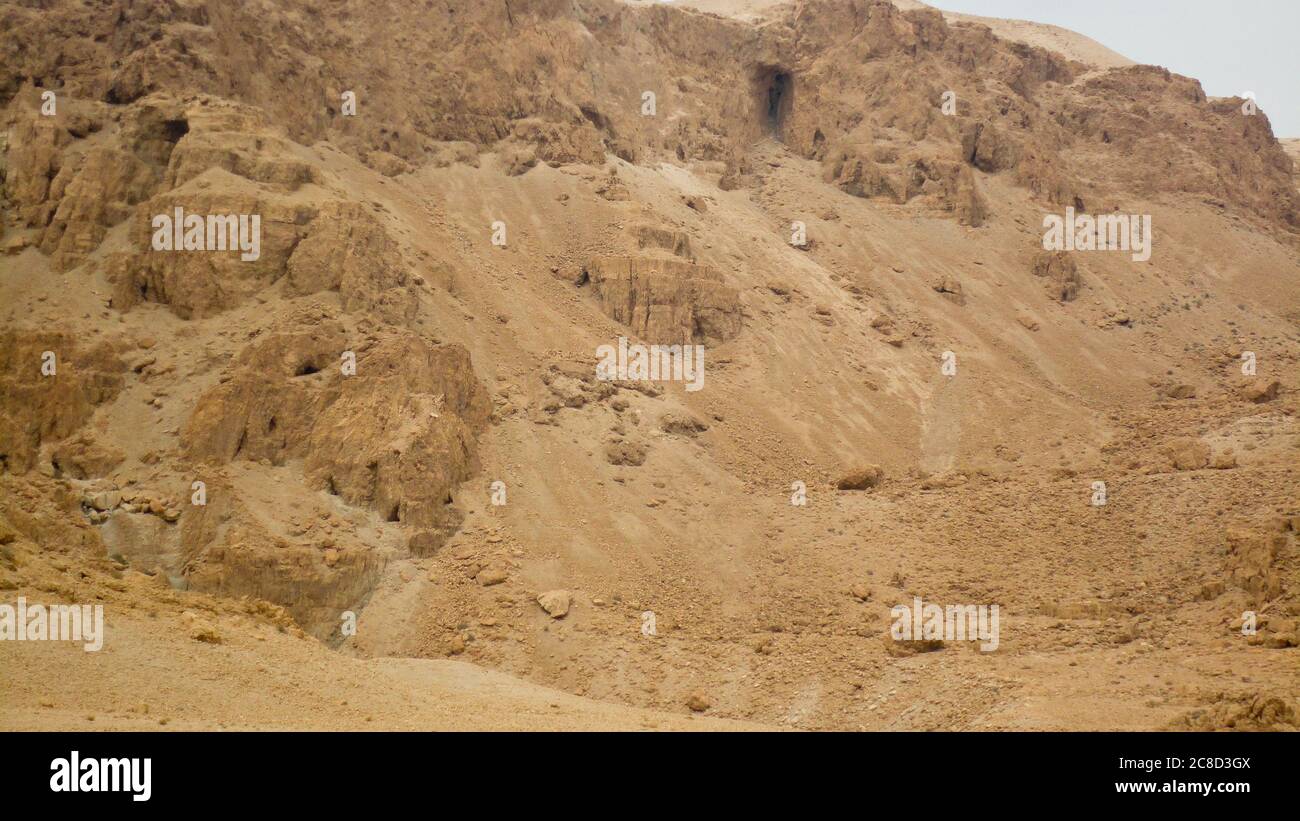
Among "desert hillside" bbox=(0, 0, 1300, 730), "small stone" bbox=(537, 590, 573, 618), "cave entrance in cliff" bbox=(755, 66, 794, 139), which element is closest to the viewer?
"desert hillside" bbox=(0, 0, 1300, 730)

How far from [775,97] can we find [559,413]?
1041 inches

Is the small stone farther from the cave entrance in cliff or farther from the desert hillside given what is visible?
the cave entrance in cliff

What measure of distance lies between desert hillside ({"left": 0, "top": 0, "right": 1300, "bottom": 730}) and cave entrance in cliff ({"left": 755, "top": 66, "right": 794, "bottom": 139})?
139 inches

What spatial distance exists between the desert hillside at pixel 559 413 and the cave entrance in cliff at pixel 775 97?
3538 millimetres

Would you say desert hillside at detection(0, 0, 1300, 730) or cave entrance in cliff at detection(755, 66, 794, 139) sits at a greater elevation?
cave entrance in cliff at detection(755, 66, 794, 139)

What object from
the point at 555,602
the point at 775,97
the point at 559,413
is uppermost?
the point at 775,97

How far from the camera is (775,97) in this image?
4553 cm

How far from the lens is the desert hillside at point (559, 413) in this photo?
14.8 m

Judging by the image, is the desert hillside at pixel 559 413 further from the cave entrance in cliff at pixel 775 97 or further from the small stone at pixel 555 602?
the cave entrance in cliff at pixel 775 97

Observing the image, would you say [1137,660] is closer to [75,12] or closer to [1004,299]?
[1004,299]

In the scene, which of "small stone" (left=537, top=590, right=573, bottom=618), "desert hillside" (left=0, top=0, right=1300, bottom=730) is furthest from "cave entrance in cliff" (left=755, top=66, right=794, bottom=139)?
"small stone" (left=537, top=590, right=573, bottom=618)

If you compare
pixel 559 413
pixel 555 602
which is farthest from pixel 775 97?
pixel 555 602

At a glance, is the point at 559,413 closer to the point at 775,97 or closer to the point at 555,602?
the point at 555,602

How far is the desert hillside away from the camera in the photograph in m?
14.8
